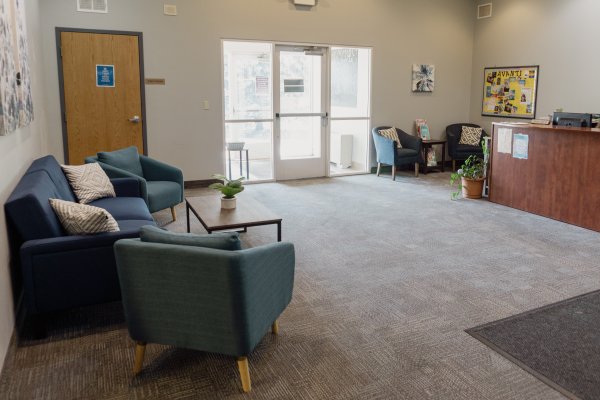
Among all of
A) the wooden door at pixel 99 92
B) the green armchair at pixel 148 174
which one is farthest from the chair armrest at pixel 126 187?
the wooden door at pixel 99 92

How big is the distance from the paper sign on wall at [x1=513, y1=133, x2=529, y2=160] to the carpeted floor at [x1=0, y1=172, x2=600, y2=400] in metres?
0.77

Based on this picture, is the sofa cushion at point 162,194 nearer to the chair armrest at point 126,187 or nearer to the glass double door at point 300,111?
the chair armrest at point 126,187

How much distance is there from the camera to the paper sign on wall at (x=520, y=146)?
18.3 ft

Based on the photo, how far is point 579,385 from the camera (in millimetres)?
2320

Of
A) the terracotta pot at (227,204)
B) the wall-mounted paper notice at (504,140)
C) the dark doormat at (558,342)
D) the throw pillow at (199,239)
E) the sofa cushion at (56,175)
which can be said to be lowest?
the dark doormat at (558,342)

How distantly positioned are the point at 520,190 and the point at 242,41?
419cm

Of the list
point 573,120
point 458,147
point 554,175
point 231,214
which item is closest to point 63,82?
point 231,214

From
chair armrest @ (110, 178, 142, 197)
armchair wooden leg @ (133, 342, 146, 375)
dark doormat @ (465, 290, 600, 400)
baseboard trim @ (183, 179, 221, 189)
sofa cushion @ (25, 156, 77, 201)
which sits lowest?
dark doormat @ (465, 290, 600, 400)

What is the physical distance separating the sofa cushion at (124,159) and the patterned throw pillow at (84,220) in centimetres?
207

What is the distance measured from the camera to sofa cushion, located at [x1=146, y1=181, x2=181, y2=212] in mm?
4709

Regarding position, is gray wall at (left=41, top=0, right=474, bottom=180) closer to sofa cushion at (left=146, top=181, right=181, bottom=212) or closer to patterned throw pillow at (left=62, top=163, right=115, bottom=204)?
sofa cushion at (left=146, top=181, right=181, bottom=212)

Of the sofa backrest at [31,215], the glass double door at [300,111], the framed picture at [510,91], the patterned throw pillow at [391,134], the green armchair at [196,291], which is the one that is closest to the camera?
the green armchair at [196,291]

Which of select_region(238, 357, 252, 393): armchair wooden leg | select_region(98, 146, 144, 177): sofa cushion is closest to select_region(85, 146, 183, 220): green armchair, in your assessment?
select_region(98, 146, 144, 177): sofa cushion

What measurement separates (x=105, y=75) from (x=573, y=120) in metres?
5.57
